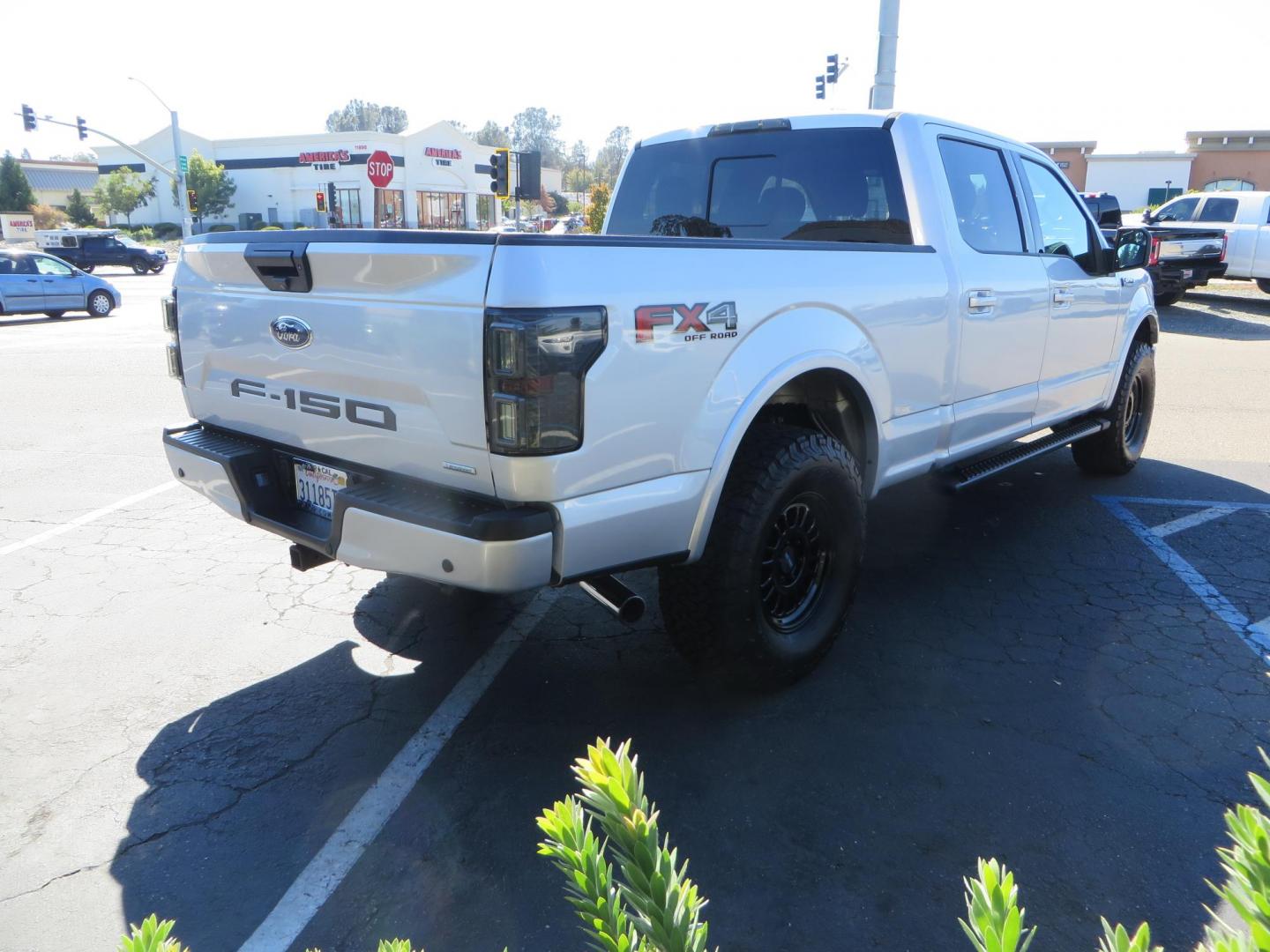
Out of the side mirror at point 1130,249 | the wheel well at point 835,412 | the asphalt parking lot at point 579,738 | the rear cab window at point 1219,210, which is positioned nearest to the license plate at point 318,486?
the asphalt parking lot at point 579,738

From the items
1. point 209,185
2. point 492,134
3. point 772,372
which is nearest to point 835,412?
point 772,372

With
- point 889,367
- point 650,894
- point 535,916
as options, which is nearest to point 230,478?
point 535,916

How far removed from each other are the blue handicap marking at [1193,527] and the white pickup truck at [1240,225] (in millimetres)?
14002

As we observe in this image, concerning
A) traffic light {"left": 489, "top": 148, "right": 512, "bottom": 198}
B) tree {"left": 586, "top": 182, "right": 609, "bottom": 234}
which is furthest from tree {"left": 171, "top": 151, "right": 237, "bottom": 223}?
traffic light {"left": 489, "top": 148, "right": 512, "bottom": 198}

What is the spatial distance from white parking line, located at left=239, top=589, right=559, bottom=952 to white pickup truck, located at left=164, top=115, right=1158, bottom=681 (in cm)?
71

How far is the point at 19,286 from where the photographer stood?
18.0 metres

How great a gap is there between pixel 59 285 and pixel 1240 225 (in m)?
22.4

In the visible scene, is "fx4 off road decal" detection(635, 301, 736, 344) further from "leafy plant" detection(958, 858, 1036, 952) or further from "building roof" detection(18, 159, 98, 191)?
"building roof" detection(18, 159, 98, 191)

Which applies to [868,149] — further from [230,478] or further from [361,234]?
[230,478]

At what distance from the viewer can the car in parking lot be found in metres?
18.0

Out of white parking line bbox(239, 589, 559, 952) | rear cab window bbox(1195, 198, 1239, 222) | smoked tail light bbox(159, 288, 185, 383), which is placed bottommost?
white parking line bbox(239, 589, 559, 952)

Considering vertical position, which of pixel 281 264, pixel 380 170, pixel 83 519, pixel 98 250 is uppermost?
pixel 380 170

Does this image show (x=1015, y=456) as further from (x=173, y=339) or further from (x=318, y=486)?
(x=173, y=339)

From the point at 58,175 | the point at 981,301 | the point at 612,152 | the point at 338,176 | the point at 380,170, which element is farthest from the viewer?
the point at 612,152
